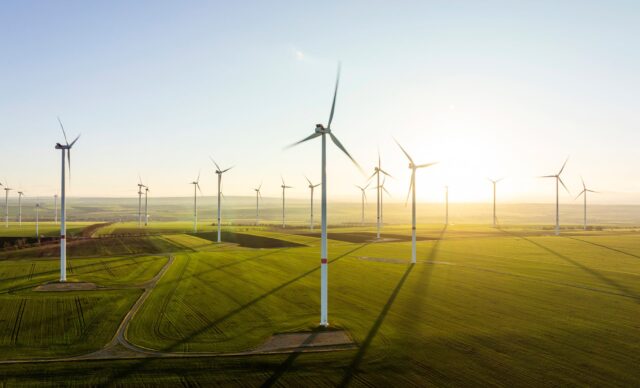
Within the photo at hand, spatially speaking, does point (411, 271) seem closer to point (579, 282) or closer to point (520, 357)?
point (579, 282)

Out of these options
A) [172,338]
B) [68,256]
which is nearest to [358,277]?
[172,338]

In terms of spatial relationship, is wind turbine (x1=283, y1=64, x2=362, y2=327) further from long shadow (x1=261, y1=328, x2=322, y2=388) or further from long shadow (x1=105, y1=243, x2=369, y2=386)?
long shadow (x1=105, y1=243, x2=369, y2=386)

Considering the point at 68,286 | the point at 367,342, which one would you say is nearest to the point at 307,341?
the point at 367,342

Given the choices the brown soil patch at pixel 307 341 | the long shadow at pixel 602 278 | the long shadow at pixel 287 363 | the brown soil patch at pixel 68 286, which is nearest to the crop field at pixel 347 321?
the long shadow at pixel 287 363

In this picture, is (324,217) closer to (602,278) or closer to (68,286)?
(68,286)

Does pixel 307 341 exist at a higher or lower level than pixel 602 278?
lower

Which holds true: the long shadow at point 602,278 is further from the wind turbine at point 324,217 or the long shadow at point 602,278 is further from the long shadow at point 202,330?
the long shadow at point 202,330

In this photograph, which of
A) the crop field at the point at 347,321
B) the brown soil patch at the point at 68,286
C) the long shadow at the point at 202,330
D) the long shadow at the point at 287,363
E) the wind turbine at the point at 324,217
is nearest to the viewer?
the long shadow at the point at 287,363
